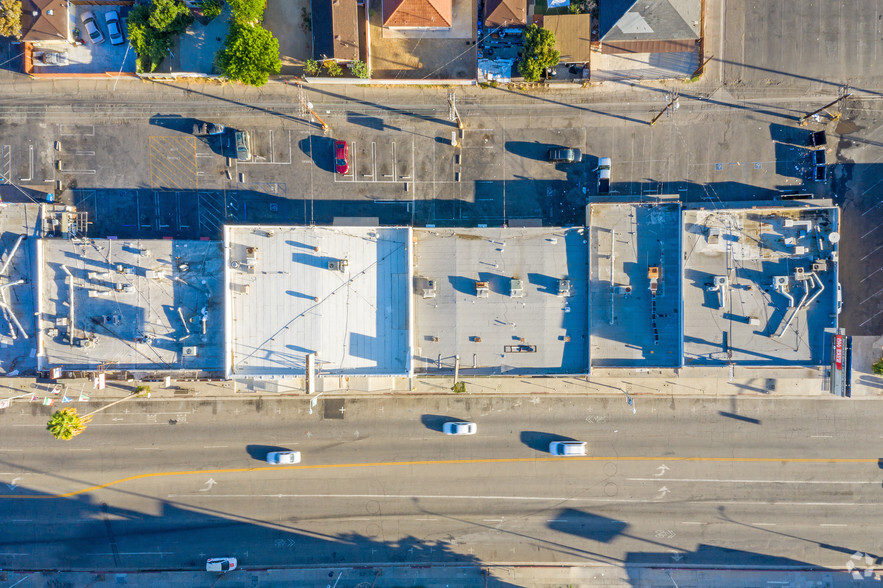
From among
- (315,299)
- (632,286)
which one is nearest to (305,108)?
(315,299)

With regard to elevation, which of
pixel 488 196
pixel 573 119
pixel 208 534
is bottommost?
pixel 208 534

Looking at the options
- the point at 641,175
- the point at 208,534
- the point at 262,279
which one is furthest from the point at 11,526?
the point at 641,175

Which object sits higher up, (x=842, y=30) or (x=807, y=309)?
(x=842, y=30)

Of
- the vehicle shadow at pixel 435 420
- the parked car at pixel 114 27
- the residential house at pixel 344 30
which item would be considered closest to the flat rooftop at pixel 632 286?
the vehicle shadow at pixel 435 420

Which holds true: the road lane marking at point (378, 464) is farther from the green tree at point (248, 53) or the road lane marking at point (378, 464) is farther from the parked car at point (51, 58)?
the parked car at point (51, 58)

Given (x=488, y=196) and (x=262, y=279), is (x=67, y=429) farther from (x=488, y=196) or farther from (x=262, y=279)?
(x=488, y=196)

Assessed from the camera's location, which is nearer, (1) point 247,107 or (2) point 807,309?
(2) point 807,309

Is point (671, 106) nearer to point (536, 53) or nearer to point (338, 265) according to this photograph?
point (536, 53)

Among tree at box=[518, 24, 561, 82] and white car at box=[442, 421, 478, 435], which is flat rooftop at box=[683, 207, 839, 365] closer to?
tree at box=[518, 24, 561, 82]
